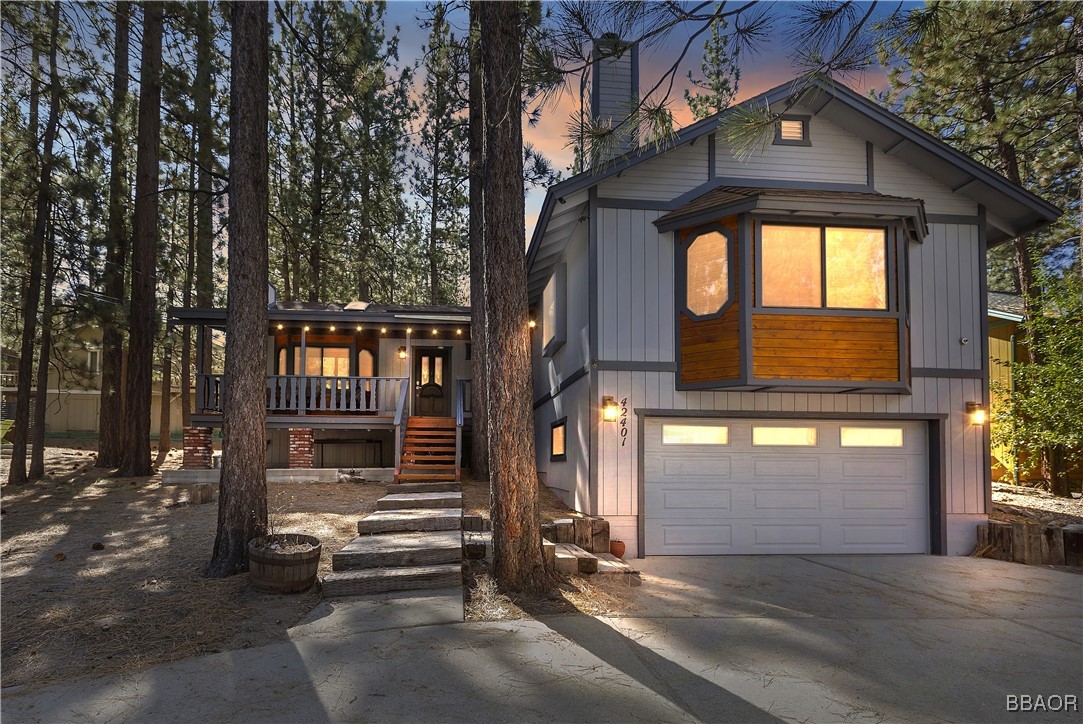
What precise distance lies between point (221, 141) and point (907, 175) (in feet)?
51.5

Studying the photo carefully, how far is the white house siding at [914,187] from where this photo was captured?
31.9 ft

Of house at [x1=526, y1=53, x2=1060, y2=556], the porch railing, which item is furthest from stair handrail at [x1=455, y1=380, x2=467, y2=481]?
house at [x1=526, y1=53, x2=1060, y2=556]

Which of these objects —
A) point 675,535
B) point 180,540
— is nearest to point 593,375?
point 675,535

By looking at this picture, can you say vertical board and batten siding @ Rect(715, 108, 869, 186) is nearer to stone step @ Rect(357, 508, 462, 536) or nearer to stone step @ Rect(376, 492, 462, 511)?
stone step @ Rect(376, 492, 462, 511)

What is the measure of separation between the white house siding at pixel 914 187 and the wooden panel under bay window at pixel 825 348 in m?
2.40

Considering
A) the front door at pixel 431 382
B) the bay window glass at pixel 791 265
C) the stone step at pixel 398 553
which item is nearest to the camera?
the stone step at pixel 398 553

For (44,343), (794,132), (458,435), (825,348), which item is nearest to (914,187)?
(794,132)

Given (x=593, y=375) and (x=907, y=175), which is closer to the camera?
(x=593, y=375)

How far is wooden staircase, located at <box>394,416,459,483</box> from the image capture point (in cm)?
1183

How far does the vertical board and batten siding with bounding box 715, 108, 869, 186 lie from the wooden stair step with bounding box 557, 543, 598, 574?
600 centimetres

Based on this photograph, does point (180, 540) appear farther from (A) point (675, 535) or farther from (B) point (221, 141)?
(B) point (221, 141)

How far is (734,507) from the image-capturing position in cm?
911
